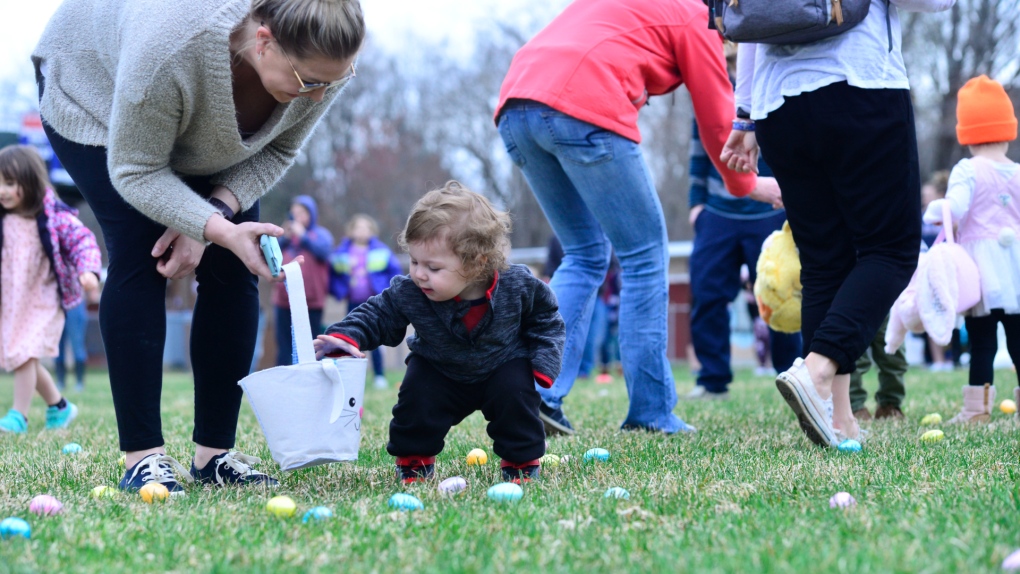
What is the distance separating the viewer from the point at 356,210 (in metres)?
31.1

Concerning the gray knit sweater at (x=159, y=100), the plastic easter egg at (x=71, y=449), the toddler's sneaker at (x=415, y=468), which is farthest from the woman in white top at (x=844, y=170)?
the plastic easter egg at (x=71, y=449)

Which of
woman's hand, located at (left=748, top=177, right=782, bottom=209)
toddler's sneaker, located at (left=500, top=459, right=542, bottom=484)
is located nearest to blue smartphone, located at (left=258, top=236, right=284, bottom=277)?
toddler's sneaker, located at (left=500, top=459, right=542, bottom=484)

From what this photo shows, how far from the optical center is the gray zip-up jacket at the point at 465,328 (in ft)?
8.98

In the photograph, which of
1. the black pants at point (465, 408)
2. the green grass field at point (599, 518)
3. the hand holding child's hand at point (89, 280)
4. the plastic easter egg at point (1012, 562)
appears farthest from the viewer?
the hand holding child's hand at point (89, 280)

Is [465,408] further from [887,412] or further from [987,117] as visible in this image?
[987,117]

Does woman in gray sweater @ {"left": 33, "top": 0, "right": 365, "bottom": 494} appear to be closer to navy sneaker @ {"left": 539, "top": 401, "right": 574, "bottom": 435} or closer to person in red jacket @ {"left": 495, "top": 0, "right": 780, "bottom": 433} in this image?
person in red jacket @ {"left": 495, "top": 0, "right": 780, "bottom": 433}

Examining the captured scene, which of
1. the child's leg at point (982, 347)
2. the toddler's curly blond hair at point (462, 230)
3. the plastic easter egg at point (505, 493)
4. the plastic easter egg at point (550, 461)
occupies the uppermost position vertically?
the toddler's curly blond hair at point (462, 230)

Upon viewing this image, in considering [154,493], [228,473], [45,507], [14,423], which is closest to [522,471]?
[228,473]

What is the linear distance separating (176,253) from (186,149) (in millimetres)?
297

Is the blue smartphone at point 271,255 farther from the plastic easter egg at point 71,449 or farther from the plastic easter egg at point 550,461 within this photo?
the plastic easter egg at point 71,449

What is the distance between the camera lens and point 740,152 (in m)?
3.58

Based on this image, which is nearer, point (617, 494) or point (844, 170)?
point (617, 494)

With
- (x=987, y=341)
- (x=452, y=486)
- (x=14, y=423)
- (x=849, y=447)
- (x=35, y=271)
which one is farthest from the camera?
(x=35, y=271)

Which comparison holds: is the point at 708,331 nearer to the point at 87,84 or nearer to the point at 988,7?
the point at 87,84
